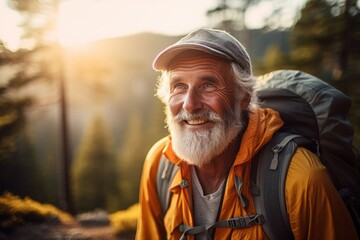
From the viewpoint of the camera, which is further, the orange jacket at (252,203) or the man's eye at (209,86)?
the man's eye at (209,86)

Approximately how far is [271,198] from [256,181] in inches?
6.7

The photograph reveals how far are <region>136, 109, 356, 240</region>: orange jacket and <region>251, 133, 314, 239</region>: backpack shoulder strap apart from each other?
1.7 inches

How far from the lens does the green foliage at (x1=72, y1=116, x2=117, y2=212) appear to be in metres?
26.6

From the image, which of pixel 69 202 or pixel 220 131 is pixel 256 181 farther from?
pixel 69 202

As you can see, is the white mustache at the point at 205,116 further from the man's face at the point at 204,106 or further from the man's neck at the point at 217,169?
the man's neck at the point at 217,169

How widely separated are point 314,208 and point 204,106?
1.13 m

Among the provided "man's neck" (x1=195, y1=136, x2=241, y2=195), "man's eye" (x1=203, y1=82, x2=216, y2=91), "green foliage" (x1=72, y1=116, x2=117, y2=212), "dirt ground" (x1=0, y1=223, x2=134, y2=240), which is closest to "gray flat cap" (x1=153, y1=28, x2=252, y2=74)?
"man's eye" (x1=203, y1=82, x2=216, y2=91)

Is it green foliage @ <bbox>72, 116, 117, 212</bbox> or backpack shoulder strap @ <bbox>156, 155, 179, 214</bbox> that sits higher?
backpack shoulder strap @ <bbox>156, 155, 179, 214</bbox>

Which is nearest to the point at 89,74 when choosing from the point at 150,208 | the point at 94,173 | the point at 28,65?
the point at 28,65

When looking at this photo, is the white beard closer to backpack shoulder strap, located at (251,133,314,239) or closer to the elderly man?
the elderly man

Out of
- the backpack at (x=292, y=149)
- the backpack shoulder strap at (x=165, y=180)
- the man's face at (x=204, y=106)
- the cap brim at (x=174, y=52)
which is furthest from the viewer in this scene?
the backpack shoulder strap at (x=165, y=180)

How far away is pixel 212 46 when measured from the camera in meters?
2.41

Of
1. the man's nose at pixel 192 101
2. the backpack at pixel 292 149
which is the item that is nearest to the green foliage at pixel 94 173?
the backpack at pixel 292 149

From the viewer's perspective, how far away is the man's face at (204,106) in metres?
2.51
